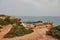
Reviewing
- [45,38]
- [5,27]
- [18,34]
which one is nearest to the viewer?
[45,38]

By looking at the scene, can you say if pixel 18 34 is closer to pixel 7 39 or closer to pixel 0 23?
pixel 7 39

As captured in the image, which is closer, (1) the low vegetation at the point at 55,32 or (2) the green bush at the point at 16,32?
(1) the low vegetation at the point at 55,32

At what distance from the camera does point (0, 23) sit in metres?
23.9

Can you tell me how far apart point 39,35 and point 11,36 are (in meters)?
2.58

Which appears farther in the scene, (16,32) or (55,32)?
(16,32)

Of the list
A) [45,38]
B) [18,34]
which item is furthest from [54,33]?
[18,34]

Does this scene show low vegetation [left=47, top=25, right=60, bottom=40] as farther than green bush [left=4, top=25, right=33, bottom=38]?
No

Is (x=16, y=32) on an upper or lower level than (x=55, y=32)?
lower

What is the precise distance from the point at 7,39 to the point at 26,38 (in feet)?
5.64

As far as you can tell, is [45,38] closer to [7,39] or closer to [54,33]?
[54,33]

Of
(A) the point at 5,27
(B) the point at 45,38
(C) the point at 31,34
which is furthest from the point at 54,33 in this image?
(A) the point at 5,27

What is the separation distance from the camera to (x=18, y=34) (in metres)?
19.5

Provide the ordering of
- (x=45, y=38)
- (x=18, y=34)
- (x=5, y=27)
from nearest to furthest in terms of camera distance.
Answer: (x=45, y=38) → (x=18, y=34) → (x=5, y=27)

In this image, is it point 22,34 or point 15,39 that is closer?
point 15,39
